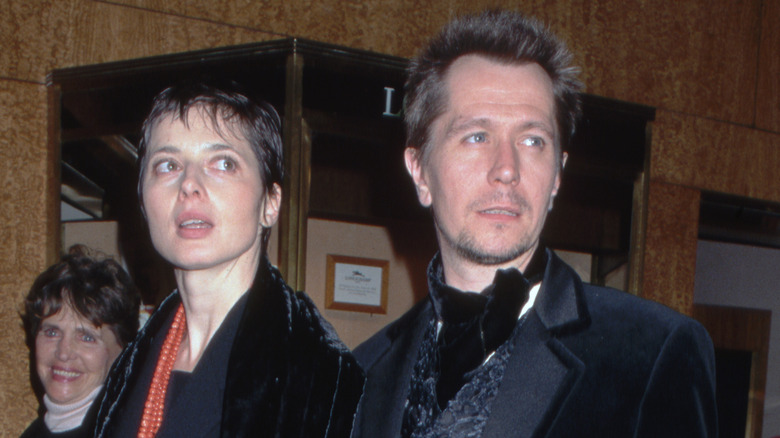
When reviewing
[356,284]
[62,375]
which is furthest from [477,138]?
[356,284]

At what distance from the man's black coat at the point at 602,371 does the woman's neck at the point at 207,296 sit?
0.66 m

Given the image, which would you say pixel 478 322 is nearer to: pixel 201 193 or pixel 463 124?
pixel 463 124

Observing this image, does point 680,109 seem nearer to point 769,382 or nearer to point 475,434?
point 769,382

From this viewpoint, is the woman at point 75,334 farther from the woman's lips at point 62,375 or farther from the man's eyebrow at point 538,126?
the man's eyebrow at point 538,126

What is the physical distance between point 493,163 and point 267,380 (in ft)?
2.17

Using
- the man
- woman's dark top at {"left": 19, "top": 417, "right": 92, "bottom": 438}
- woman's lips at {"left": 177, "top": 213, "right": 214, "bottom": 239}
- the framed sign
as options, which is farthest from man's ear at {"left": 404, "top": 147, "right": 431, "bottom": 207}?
the framed sign

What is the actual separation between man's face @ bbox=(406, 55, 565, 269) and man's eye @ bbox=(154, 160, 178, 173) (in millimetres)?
571

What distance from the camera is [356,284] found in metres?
4.41

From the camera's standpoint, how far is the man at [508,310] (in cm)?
142

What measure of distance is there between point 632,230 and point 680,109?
1270 mm

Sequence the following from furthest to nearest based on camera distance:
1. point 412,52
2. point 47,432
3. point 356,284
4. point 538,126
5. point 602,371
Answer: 1. point 356,284
2. point 412,52
3. point 47,432
4. point 538,126
5. point 602,371

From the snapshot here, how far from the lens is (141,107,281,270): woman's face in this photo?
1.75 metres

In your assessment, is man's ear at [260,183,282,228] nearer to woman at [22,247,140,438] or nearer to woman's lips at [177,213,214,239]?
woman's lips at [177,213,214,239]

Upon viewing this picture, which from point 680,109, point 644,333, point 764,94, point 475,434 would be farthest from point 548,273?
point 764,94
